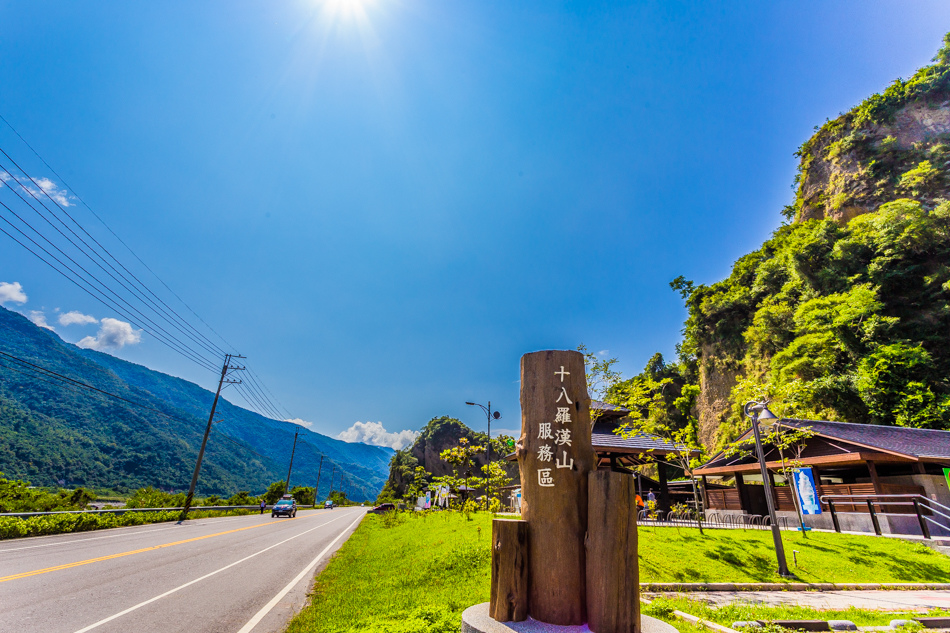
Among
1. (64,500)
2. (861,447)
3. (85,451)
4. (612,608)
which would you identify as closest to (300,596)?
(612,608)

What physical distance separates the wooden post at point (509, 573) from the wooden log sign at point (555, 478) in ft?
0.39

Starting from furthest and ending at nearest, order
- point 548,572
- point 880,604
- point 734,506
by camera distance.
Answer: point 734,506
point 880,604
point 548,572

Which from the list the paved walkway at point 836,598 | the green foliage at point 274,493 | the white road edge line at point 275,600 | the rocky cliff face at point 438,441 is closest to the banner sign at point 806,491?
the paved walkway at point 836,598

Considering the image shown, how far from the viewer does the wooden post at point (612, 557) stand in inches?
142

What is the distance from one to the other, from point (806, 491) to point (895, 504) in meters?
2.55

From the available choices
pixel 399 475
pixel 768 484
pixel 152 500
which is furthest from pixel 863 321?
pixel 399 475

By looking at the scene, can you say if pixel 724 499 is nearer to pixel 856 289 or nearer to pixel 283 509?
pixel 856 289

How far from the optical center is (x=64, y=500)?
66.0ft

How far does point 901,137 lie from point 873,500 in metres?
38.0

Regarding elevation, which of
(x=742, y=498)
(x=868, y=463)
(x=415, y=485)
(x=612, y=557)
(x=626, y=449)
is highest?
(x=626, y=449)

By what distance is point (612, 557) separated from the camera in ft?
12.2

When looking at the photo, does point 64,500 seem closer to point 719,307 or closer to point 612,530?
point 612,530

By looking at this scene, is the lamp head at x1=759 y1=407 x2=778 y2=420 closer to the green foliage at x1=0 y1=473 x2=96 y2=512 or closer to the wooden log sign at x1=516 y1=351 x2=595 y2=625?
the wooden log sign at x1=516 y1=351 x2=595 y2=625

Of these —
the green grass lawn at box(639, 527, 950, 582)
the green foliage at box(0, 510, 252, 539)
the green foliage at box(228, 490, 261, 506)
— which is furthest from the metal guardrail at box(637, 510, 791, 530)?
the green foliage at box(228, 490, 261, 506)
